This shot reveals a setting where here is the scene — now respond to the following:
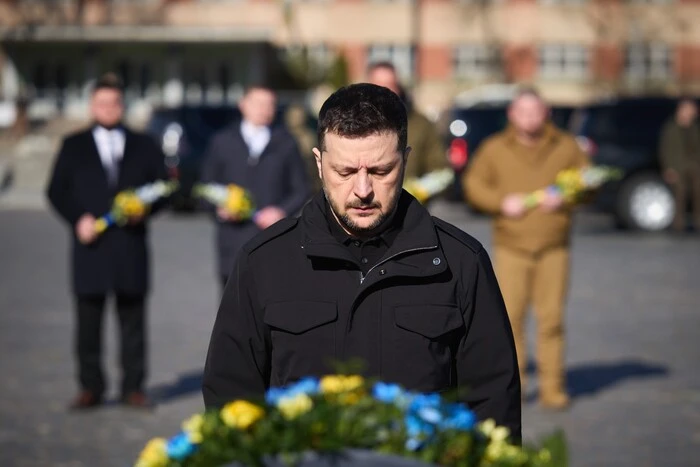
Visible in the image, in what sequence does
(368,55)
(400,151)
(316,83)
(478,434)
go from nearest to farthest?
(478,434), (400,151), (316,83), (368,55)

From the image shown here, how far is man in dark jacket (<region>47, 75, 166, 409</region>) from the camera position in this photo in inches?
384

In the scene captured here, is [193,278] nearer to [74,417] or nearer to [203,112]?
[74,417]

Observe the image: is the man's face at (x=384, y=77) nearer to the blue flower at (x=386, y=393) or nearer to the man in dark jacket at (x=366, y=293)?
the man in dark jacket at (x=366, y=293)

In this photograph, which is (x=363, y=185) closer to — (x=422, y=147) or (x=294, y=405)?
(x=294, y=405)

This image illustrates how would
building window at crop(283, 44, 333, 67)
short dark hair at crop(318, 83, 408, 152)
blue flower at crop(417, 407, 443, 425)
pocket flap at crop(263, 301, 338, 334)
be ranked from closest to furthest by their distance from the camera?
1. blue flower at crop(417, 407, 443, 425)
2. short dark hair at crop(318, 83, 408, 152)
3. pocket flap at crop(263, 301, 338, 334)
4. building window at crop(283, 44, 333, 67)

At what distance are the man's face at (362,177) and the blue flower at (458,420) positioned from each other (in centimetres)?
97

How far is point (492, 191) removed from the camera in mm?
10023

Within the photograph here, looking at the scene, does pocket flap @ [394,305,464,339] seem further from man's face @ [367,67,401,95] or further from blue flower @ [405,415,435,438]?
man's face @ [367,67,401,95]

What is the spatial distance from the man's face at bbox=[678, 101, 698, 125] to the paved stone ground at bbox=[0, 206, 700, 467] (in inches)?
120

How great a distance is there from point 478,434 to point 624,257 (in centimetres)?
1753

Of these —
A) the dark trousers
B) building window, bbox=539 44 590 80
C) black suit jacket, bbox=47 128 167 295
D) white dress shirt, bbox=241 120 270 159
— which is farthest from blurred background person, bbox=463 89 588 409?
building window, bbox=539 44 590 80

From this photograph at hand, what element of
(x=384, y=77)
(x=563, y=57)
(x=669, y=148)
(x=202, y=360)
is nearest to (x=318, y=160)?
(x=384, y=77)

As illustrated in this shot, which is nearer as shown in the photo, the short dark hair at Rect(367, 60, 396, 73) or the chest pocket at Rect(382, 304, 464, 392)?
the chest pocket at Rect(382, 304, 464, 392)

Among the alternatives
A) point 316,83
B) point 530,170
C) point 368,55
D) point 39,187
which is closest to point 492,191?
point 530,170
